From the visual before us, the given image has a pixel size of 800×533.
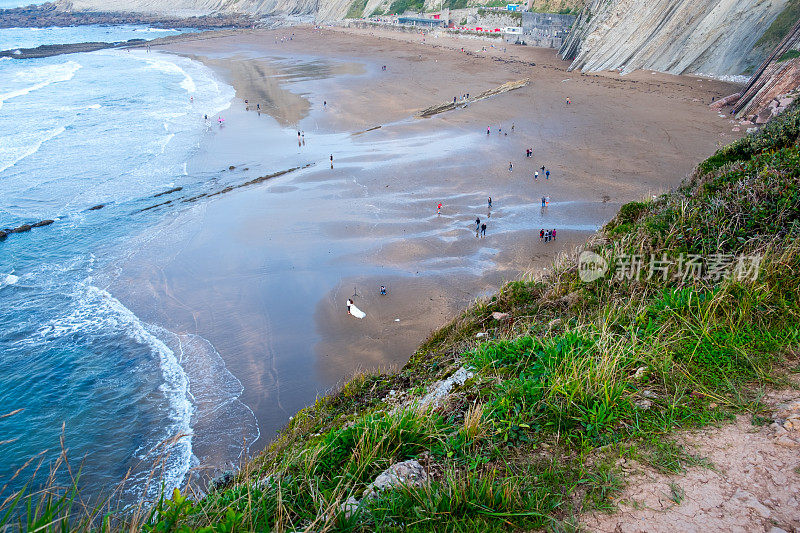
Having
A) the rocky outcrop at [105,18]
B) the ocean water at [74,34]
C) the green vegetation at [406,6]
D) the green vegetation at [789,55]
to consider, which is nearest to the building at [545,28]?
the green vegetation at [406,6]

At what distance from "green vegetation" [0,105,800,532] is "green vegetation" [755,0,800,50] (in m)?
35.7

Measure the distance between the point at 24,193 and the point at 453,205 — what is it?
819 inches

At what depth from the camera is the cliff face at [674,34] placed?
34.5 metres

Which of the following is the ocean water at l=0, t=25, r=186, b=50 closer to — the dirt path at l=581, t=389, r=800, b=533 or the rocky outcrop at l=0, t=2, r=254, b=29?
the rocky outcrop at l=0, t=2, r=254, b=29

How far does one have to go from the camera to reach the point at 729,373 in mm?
4250

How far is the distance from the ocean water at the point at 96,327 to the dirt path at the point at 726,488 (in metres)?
3.30

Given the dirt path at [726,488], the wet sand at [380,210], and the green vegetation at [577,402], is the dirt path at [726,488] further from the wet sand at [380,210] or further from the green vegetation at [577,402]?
the wet sand at [380,210]

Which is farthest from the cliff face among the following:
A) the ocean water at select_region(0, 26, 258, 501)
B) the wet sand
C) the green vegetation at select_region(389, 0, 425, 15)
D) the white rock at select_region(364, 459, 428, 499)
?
the white rock at select_region(364, 459, 428, 499)

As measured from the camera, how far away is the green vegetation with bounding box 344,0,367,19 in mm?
85838

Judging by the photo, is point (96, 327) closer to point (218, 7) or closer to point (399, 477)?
point (399, 477)

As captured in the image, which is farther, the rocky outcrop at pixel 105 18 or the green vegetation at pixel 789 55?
the rocky outcrop at pixel 105 18

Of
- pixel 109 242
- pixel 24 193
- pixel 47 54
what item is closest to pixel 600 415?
pixel 109 242

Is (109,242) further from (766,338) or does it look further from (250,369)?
(766,338)

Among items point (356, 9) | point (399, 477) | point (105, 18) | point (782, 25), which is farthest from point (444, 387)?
point (105, 18)
